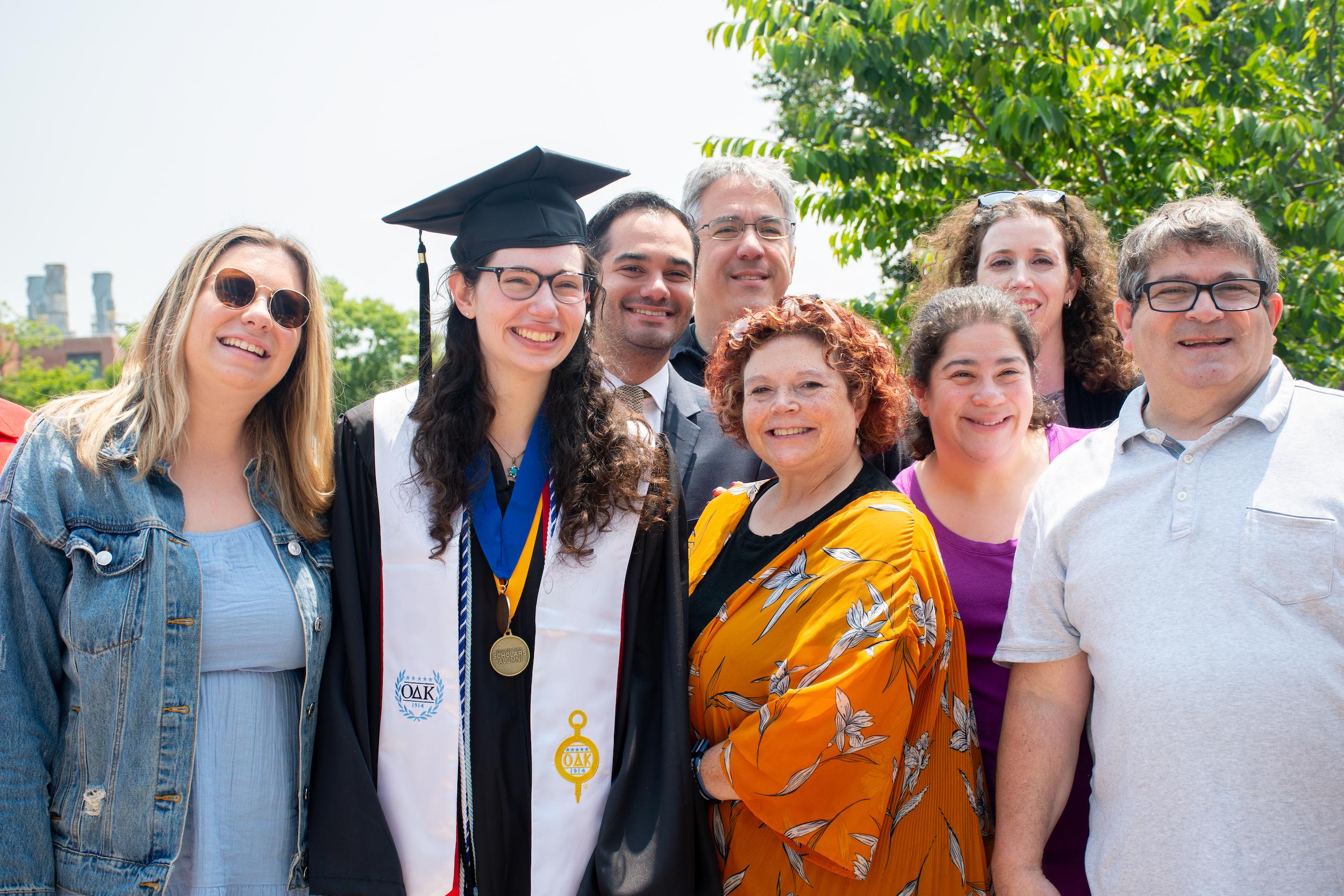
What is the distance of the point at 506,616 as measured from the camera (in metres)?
2.50

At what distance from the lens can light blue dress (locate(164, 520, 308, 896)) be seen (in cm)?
223

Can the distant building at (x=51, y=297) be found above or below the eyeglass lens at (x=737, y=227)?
above

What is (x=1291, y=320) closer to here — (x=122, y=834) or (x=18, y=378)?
(x=122, y=834)

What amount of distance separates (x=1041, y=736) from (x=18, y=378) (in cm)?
3815

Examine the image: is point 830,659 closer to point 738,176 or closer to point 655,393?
point 655,393

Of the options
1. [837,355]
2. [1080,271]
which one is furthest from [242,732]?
[1080,271]

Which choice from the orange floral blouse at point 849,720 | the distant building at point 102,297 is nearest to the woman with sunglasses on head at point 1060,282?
the orange floral blouse at point 849,720

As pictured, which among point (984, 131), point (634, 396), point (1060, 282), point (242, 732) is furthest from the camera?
point (984, 131)

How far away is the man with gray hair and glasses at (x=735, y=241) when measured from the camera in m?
4.07

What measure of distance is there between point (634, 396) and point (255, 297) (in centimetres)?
128

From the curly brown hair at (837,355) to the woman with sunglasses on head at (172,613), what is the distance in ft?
3.75

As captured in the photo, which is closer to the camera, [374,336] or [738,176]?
[738,176]

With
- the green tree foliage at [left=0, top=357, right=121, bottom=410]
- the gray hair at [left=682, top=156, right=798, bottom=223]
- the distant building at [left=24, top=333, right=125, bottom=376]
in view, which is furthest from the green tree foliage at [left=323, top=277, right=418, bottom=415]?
the gray hair at [left=682, top=156, right=798, bottom=223]

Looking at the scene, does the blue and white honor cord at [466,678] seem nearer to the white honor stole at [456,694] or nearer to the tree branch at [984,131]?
the white honor stole at [456,694]
